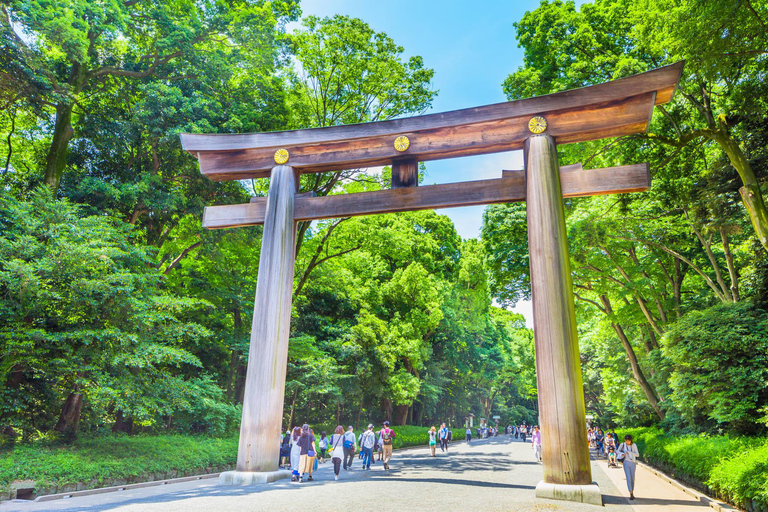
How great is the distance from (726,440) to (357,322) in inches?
637

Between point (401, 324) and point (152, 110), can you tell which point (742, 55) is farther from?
point (401, 324)

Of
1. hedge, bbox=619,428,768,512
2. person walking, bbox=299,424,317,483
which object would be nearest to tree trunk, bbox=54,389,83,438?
person walking, bbox=299,424,317,483

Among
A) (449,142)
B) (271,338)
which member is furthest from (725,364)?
(271,338)

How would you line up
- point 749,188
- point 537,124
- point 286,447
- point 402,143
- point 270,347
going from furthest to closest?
1. point 286,447
2. point 749,188
3. point 402,143
4. point 270,347
5. point 537,124

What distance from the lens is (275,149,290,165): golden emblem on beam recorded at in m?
9.38

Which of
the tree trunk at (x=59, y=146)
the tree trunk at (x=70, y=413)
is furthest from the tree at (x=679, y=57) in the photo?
the tree trunk at (x=70, y=413)

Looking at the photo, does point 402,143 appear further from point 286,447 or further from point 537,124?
point 286,447

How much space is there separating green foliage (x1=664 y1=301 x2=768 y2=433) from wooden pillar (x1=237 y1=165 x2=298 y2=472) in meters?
9.83

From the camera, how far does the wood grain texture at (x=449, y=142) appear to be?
8.06m

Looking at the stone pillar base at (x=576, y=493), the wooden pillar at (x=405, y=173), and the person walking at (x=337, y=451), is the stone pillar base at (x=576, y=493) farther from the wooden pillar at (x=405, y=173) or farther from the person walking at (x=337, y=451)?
the person walking at (x=337, y=451)

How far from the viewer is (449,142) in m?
8.69

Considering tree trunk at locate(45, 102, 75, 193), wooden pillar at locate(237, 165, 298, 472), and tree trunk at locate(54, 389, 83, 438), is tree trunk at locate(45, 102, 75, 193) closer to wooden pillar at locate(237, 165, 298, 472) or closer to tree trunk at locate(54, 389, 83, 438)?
tree trunk at locate(54, 389, 83, 438)

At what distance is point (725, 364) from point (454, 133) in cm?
880

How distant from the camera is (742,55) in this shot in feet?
30.9
